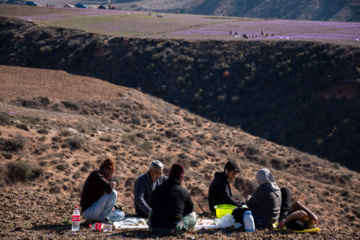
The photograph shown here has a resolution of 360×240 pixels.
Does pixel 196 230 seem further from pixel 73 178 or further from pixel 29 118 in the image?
pixel 29 118

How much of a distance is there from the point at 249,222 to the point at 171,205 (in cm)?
169

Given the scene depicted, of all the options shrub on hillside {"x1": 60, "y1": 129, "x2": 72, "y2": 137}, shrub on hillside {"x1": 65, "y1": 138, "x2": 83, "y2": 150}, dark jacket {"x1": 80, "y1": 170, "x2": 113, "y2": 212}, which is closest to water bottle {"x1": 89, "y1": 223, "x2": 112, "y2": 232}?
dark jacket {"x1": 80, "y1": 170, "x2": 113, "y2": 212}

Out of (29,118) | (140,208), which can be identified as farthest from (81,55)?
(140,208)

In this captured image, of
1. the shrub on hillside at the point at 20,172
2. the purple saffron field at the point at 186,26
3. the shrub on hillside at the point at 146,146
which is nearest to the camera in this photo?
the shrub on hillside at the point at 20,172

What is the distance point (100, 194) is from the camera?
748 centimetres

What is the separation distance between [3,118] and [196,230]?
400 inches

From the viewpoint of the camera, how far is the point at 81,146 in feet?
47.2

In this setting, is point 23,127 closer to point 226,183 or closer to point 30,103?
point 30,103

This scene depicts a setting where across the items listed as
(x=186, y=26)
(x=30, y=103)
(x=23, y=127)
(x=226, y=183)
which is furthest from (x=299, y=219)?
(x=186, y=26)

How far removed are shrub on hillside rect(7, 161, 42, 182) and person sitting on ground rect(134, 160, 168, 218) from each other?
5.09 m

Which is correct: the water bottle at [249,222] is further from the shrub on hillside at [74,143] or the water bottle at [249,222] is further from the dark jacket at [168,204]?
the shrub on hillside at [74,143]

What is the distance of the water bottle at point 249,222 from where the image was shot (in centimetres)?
734

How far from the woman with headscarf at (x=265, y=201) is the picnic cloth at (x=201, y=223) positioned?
1.43 ft

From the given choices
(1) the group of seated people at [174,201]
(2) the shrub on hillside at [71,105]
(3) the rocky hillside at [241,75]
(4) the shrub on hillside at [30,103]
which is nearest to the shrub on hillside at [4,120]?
(4) the shrub on hillside at [30,103]
